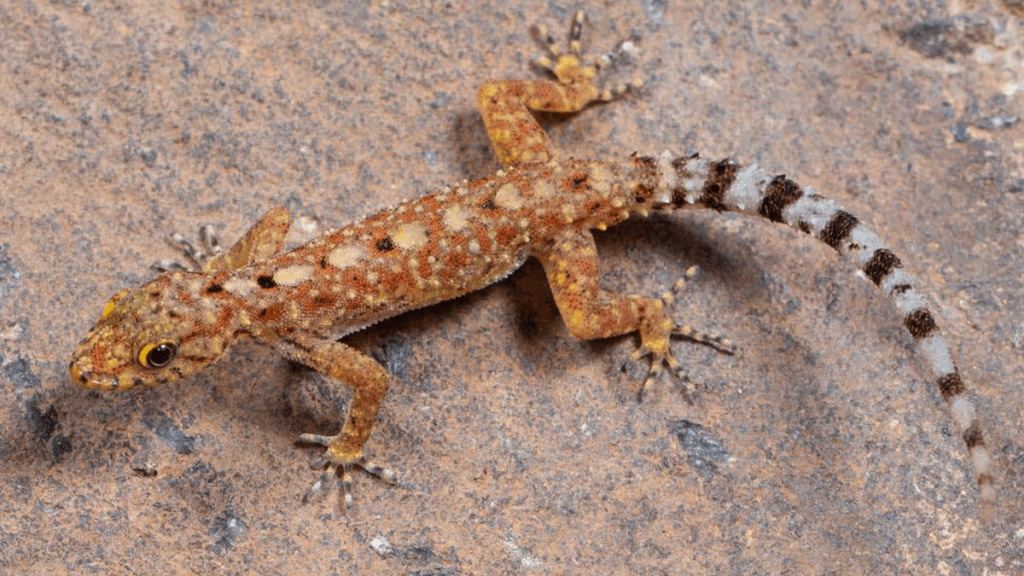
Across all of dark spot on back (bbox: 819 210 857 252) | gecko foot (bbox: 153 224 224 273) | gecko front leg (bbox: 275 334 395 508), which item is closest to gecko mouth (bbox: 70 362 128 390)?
gecko front leg (bbox: 275 334 395 508)

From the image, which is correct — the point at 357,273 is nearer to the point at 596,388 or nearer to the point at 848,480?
the point at 596,388

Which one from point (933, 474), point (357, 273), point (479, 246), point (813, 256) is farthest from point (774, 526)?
point (357, 273)

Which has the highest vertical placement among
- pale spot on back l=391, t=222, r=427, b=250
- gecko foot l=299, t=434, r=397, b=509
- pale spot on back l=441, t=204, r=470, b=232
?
pale spot on back l=441, t=204, r=470, b=232

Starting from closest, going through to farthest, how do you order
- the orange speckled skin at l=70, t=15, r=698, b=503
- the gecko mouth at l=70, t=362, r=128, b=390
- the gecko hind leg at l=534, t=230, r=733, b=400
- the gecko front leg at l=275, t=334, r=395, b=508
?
the gecko mouth at l=70, t=362, r=128, b=390
the orange speckled skin at l=70, t=15, r=698, b=503
the gecko front leg at l=275, t=334, r=395, b=508
the gecko hind leg at l=534, t=230, r=733, b=400

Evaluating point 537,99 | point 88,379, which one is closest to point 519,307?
point 537,99

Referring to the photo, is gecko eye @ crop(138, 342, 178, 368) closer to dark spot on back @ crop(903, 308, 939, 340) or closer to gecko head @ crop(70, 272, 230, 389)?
gecko head @ crop(70, 272, 230, 389)

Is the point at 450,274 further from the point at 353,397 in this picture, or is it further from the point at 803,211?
the point at 803,211

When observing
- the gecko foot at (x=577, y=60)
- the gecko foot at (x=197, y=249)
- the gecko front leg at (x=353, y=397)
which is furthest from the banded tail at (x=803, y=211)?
the gecko foot at (x=197, y=249)
